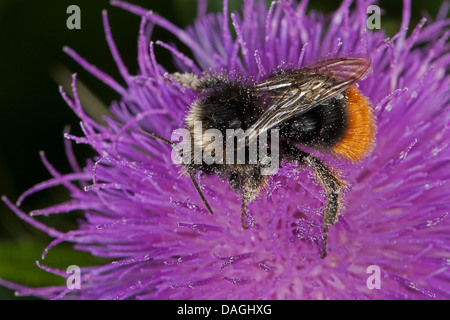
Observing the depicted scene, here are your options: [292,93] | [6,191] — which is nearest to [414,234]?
[292,93]

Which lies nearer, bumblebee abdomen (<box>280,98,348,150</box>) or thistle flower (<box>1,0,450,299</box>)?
bumblebee abdomen (<box>280,98,348,150</box>)

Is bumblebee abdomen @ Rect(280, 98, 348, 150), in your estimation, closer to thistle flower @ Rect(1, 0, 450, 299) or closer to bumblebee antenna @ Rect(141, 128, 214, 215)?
thistle flower @ Rect(1, 0, 450, 299)

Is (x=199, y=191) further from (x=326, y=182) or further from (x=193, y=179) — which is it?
(x=326, y=182)

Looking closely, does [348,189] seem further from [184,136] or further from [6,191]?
[6,191]

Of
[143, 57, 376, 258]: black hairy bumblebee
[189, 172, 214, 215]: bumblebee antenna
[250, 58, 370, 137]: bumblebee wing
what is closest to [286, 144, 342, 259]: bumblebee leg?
[143, 57, 376, 258]: black hairy bumblebee

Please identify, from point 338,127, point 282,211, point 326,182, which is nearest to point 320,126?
point 338,127

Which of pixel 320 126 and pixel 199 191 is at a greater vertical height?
pixel 320 126
